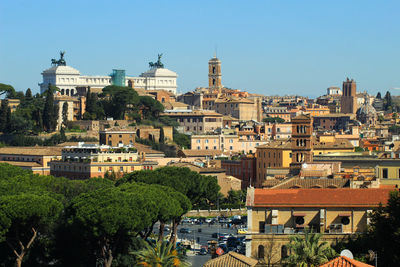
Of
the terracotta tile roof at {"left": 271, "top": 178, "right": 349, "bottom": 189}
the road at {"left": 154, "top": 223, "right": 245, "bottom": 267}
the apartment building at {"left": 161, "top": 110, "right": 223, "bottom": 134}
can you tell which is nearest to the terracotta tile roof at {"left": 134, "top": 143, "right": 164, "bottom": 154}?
the apartment building at {"left": 161, "top": 110, "right": 223, "bottom": 134}

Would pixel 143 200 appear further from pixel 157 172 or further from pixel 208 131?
pixel 208 131

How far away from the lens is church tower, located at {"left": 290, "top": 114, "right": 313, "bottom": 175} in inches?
3322

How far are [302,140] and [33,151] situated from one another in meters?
34.5

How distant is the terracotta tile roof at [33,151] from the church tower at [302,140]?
2947 centimetres

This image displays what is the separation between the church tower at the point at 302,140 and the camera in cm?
8438

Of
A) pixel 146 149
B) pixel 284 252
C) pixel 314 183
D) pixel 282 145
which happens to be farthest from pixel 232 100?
pixel 284 252

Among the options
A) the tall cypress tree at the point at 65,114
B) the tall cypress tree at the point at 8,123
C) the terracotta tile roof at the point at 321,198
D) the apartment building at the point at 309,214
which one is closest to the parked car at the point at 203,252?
the terracotta tile roof at the point at 321,198

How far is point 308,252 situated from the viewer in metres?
40.6

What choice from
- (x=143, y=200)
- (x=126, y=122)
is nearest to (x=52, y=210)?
(x=143, y=200)

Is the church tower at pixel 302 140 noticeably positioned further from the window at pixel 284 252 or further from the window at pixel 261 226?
the window at pixel 284 252

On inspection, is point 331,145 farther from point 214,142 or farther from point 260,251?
point 260,251

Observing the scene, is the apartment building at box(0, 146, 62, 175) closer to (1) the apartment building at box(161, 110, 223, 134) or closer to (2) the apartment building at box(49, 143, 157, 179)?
(2) the apartment building at box(49, 143, 157, 179)

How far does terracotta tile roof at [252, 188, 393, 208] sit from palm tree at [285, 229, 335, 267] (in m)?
3.41

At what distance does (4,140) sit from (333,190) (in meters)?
81.9
